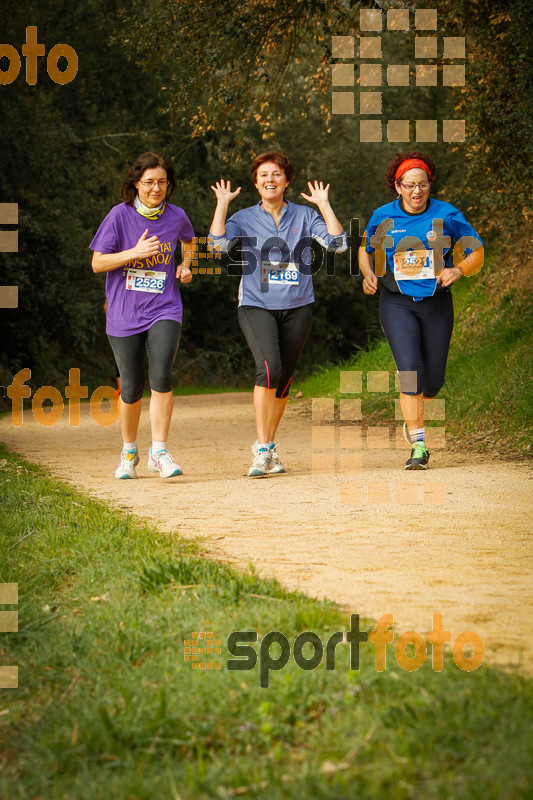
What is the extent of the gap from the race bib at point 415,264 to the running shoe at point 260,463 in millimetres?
1700

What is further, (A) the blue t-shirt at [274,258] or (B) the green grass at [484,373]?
(B) the green grass at [484,373]

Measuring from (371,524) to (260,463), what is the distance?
2123 mm

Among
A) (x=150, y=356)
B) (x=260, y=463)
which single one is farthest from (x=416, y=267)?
(x=150, y=356)

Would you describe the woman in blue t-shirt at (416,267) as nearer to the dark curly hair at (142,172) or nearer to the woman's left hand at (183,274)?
the woman's left hand at (183,274)

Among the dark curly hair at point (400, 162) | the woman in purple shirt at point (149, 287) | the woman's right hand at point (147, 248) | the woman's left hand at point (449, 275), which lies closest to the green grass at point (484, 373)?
the woman's left hand at point (449, 275)

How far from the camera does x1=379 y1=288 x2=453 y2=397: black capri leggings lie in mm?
7332

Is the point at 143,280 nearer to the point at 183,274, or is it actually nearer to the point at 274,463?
the point at 183,274

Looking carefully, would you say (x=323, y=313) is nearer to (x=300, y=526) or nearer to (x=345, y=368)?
(x=345, y=368)

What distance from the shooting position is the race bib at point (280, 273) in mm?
7195

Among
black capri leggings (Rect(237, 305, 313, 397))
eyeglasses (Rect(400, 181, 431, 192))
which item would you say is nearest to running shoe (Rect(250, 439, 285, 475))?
black capri leggings (Rect(237, 305, 313, 397))

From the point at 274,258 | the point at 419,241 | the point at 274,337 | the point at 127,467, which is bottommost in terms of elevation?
the point at 127,467

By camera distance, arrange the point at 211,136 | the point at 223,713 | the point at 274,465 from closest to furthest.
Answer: the point at 223,713 < the point at 274,465 < the point at 211,136

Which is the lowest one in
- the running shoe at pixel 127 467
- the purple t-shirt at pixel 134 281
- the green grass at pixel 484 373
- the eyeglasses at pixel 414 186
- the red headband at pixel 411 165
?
the running shoe at pixel 127 467

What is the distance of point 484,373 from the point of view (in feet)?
34.3
